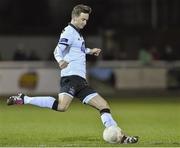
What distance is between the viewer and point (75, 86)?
12.0 m

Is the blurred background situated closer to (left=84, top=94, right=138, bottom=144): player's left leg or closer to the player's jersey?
the player's jersey

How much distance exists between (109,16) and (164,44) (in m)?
4.47

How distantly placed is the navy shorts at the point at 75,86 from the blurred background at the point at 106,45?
17.4 meters

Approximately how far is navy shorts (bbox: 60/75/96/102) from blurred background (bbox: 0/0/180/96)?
685 inches

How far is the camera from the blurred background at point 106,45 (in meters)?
30.0

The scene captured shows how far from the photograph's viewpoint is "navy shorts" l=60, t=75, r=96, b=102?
11953 mm

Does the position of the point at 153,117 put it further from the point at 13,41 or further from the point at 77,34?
the point at 13,41

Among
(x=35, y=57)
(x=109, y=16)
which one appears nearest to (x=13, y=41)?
(x=35, y=57)

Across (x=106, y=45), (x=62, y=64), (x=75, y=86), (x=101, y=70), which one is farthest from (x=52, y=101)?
(x=106, y=45)

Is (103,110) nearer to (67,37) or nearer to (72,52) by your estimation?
(72,52)

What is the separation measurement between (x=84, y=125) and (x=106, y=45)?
19.0 m

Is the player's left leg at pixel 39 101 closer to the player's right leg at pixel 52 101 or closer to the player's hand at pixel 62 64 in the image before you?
the player's right leg at pixel 52 101

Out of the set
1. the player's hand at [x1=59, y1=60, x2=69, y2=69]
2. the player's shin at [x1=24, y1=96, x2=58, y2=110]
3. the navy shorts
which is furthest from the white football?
the player's hand at [x1=59, y1=60, x2=69, y2=69]

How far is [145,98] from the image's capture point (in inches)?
1068
